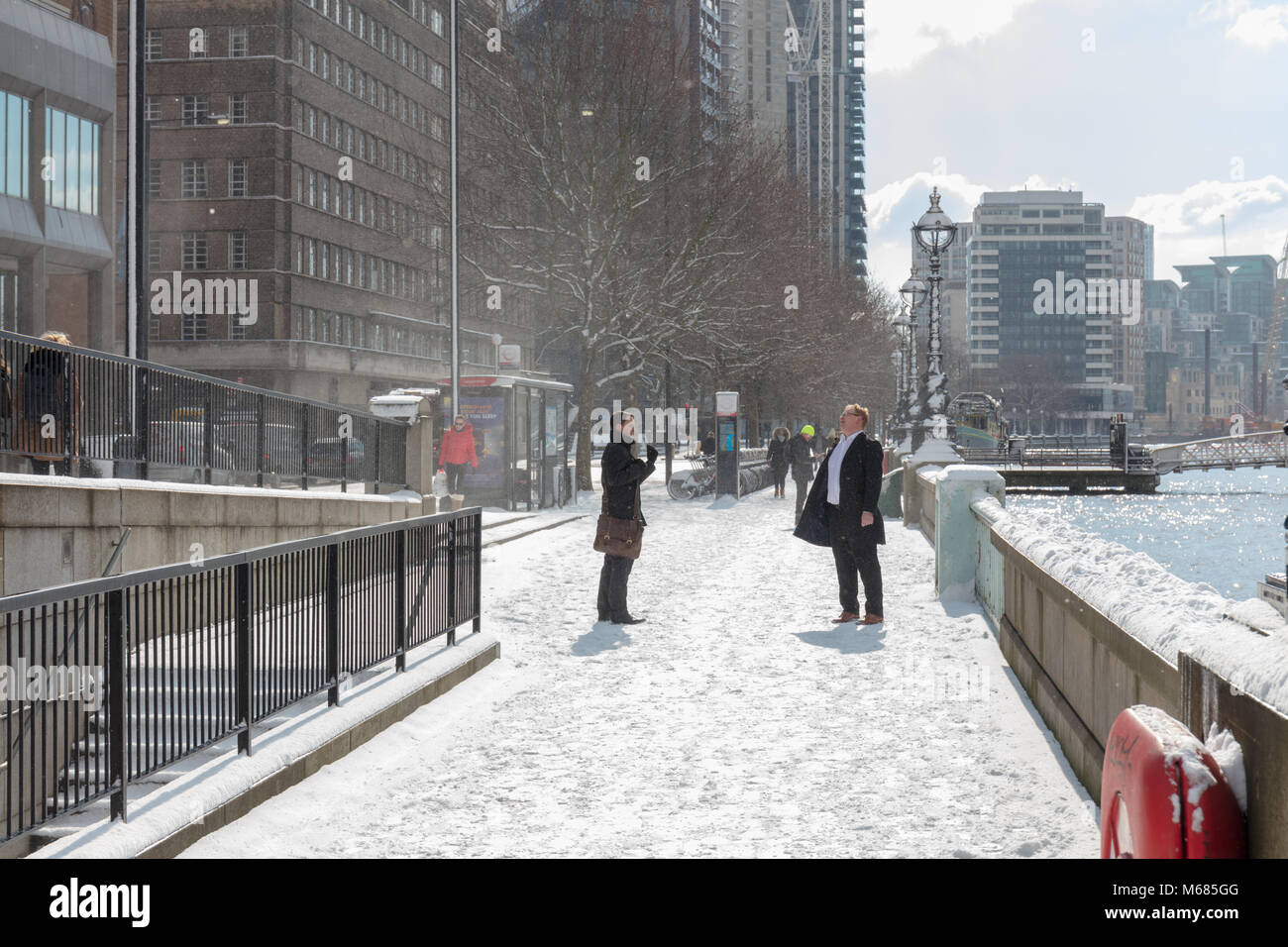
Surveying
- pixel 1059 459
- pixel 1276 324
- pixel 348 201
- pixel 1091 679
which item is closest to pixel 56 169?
pixel 348 201

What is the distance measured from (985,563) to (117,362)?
306 inches

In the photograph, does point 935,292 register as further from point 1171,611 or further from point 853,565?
point 1171,611

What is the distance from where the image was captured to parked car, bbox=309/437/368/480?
57.0 feet

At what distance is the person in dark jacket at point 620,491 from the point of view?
12.1m

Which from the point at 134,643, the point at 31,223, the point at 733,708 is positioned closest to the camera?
the point at 134,643

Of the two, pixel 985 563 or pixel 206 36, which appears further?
pixel 206 36

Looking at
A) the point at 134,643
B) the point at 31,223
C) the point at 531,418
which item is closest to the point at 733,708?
the point at 134,643

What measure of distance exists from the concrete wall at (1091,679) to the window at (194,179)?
57.5 metres

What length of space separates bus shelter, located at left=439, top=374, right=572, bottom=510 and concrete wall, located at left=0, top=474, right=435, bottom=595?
1250 centimetres

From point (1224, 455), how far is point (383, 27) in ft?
168

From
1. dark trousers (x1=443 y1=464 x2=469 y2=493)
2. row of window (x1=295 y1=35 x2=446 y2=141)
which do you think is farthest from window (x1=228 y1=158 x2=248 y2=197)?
dark trousers (x1=443 y1=464 x2=469 y2=493)

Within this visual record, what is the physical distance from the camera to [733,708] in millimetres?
8820

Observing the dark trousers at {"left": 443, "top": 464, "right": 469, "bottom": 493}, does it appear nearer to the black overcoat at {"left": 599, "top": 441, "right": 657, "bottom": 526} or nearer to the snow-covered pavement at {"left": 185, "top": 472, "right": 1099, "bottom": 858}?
the snow-covered pavement at {"left": 185, "top": 472, "right": 1099, "bottom": 858}
